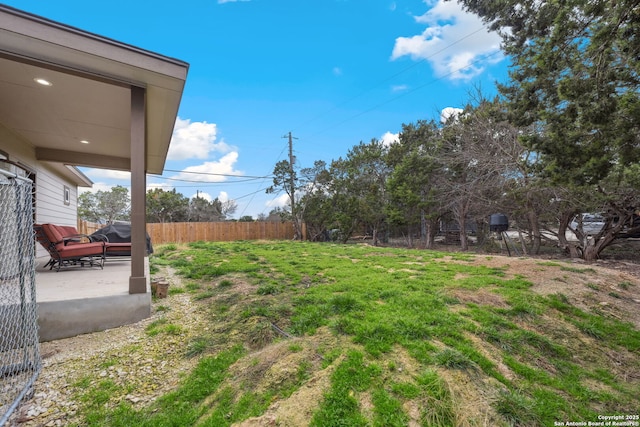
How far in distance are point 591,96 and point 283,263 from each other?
Answer: 19.9 feet

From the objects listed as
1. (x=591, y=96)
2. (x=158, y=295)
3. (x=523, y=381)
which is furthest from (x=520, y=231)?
(x=158, y=295)

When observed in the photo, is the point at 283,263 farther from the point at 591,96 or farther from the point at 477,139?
the point at 477,139

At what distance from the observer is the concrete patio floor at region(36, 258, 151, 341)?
3.04 m

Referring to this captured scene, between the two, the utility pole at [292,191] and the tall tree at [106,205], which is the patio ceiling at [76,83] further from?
the tall tree at [106,205]

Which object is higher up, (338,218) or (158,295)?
(338,218)

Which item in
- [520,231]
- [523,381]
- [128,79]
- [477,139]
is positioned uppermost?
[477,139]

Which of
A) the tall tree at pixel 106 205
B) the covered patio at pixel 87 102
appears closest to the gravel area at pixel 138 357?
the covered patio at pixel 87 102

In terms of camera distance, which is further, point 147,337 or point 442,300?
point 442,300

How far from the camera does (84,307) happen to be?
318cm

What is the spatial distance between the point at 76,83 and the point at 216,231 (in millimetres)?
14205

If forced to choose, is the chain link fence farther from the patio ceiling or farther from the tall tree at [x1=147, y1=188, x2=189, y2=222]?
the tall tree at [x1=147, y1=188, x2=189, y2=222]

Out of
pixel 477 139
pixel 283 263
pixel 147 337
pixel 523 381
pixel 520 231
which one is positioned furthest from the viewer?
pixel 520 231

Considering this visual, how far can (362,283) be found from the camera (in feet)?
15.1

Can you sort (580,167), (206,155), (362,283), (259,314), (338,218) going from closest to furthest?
(259,314), (580,167), (362,283), (338,218), (206,155)
